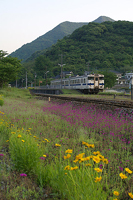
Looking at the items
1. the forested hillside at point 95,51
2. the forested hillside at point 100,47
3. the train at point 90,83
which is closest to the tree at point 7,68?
the train at point 90,83

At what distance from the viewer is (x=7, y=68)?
1363 inches

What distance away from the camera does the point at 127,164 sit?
416 cm

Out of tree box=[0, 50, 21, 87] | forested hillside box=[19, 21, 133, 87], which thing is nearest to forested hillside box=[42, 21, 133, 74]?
forested hillside box=[19, 21, 133, 87]

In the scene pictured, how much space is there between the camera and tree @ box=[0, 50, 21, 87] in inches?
1359

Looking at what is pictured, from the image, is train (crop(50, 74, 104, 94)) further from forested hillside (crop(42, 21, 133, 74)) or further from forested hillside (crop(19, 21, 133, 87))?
forested hillside (crop(42, 21, 133, 74))

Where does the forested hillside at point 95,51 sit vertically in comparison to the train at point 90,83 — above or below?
above

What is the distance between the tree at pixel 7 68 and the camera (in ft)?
113

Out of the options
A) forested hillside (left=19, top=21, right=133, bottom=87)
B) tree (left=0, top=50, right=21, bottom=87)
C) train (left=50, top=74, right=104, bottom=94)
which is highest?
forested hillside (left=19, top=21, right=133, bottom=87)

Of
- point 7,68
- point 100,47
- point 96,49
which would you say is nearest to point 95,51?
point 96,49

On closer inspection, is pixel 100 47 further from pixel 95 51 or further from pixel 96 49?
pixel 95 51

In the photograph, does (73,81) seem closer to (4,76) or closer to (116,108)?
(4,76)

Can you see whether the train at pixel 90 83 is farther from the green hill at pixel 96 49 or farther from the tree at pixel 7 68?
the green hill at pixel 96 49

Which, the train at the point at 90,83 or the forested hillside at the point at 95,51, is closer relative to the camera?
the train at the point at 90,83

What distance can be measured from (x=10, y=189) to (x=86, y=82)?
95.6 ft
